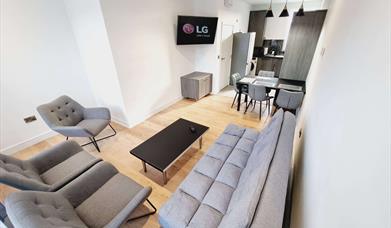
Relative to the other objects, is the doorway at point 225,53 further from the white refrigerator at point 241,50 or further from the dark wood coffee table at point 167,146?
the dark wood coffee table at point 167,146

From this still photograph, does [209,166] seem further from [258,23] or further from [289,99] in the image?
[258,23]

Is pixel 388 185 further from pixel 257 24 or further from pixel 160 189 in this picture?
pixel 257 24

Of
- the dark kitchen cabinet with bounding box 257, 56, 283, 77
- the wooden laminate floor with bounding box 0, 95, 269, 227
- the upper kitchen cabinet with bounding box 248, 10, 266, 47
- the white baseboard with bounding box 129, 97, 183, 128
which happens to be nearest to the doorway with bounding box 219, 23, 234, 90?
the wooden laminate floor with bounding box 0, 95, 269, 227

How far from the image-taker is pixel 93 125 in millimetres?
2596

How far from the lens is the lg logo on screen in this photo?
12.5 feet

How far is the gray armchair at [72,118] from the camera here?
7.69 feet

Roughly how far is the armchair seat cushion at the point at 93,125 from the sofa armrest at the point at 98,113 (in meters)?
0.08

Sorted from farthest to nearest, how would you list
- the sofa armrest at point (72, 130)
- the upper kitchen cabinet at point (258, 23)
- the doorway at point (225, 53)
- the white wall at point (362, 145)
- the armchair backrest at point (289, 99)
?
the upper kitchen cabinet at point (258, 23) < the doorway at point (225, 53) < the armchair backrest at point (289, 99) < the sofa armrest at point (72, 130) < the white wall at point (362, 145)

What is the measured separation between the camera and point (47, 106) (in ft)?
8.07

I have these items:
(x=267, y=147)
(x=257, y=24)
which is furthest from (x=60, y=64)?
(x=257, y=24)

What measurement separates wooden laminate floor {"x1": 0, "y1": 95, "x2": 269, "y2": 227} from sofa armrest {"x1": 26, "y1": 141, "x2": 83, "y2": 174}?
0.61 m

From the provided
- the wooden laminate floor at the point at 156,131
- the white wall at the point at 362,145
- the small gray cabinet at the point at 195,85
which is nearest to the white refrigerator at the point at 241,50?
the small gray cabinet at the point at 195,85

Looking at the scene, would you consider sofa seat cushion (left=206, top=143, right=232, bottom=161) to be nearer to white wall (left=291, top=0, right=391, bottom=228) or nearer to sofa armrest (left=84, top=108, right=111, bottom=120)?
white wall (left=291, top=0, right=391, bottom=228)

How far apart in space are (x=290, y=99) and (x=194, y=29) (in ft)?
8.95
